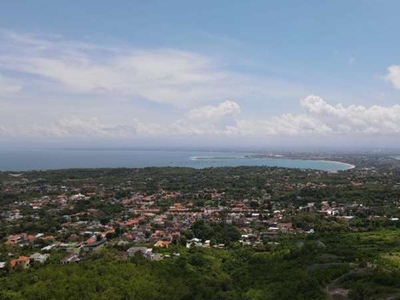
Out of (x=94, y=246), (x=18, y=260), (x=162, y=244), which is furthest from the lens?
(x=162, y=244)

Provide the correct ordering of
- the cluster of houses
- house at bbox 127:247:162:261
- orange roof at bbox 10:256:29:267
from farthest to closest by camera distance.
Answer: the cluster of houses
house at bbox 127:247:162:261
orange roof at bbox 10:256:29:267

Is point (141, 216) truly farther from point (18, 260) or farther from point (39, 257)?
point (18, 260)

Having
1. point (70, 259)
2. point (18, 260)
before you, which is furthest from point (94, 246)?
point (18, 260)

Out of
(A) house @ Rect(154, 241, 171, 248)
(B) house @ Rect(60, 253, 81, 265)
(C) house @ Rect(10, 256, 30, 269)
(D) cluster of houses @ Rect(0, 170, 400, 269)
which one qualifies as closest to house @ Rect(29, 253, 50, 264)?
(D) cluster of houses @ Rect(0, 170, 400, 269)

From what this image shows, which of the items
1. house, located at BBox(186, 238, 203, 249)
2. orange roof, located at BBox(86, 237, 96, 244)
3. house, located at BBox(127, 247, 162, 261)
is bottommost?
orange roof, located at BBox(86, 237, 96, 244)

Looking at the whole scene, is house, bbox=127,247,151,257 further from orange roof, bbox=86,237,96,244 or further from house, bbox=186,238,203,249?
orange roof, bbox=86,237,96,244

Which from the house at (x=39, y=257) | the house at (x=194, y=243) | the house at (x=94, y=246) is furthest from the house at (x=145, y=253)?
the house at (x=39, y=257)

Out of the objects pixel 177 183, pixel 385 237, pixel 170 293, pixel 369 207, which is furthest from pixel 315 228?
pixel 177 183
